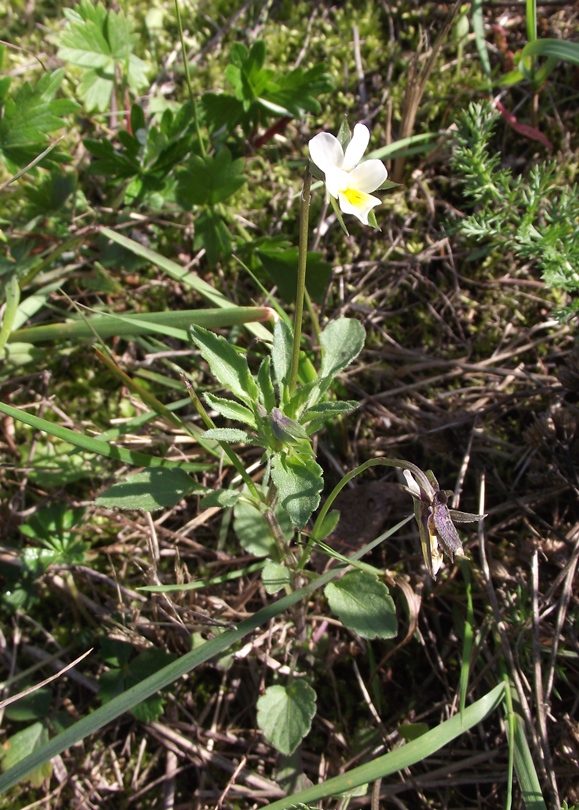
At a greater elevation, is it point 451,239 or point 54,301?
point 54,301

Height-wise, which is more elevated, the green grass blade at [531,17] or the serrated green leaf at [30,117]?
the serrated green leaf at [30,117]

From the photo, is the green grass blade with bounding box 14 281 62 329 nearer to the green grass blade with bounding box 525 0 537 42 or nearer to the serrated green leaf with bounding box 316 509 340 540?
the serrated green leaf with bounding box 316 509 340 540

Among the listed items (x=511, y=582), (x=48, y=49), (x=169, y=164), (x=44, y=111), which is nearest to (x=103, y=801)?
(x=511, y=582)

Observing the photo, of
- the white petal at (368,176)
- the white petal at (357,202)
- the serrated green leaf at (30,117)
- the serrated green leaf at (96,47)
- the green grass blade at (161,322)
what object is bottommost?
the green grass blade at (161,322)

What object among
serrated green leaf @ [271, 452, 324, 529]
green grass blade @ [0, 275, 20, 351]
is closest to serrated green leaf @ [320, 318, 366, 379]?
serrated green leaf @ [271, 452, 324, 529]

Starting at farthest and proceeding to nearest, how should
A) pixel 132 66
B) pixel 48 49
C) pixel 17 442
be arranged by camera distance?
pixel 48 49 < pixel 132 66 < pixel 17 442

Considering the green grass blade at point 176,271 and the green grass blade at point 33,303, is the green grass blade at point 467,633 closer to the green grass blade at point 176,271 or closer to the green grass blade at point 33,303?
the green grass blade at point 176,271

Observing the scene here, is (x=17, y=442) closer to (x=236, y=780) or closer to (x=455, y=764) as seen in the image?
(x=236, y=780)

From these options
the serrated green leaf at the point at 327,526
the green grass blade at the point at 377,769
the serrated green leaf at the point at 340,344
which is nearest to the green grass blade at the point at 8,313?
the serrated green leaf at the point at 340,344
